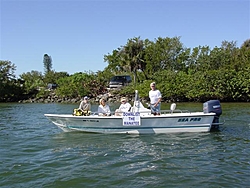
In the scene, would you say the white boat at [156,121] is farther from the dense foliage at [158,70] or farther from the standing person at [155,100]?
the dense foliage at [158,70]

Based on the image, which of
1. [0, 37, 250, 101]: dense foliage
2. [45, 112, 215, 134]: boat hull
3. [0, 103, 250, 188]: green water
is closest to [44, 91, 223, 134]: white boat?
[45, 112, 215, 134]: boat hull

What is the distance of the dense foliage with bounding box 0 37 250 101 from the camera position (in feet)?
126

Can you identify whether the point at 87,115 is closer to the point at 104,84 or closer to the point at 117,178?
the point at 117,178

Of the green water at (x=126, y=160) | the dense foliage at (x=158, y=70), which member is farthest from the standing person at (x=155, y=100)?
the dense foliage at (x=158, y=70)

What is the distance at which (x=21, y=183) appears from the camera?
7.07m

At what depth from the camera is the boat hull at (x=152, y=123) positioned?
40.8 feet

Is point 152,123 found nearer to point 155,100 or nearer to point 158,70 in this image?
point 155,100

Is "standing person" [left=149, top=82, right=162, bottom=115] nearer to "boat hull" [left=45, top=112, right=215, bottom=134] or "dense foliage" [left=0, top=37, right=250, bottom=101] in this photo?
"boat hull" [left=45, top=112, right=215, bottom=134]

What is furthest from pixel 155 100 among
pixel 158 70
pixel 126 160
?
pixel 158 70

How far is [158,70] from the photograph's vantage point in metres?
49.2

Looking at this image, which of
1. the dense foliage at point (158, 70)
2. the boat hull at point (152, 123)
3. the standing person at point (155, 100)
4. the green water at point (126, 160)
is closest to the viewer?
the green water at point (126, 160)

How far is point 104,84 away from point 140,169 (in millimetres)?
40580

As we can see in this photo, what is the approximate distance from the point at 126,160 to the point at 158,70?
41.1 metres

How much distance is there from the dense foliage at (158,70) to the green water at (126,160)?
2519 centimetres
